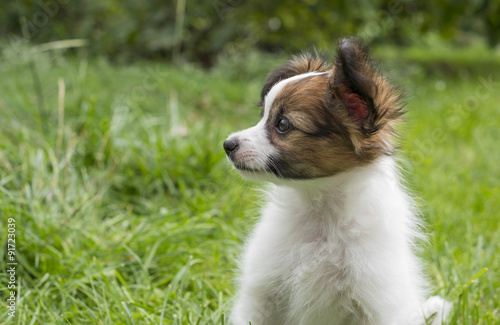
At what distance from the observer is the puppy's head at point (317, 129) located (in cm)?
247

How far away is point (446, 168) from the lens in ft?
19.7

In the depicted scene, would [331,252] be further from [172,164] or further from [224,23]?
[224,23]

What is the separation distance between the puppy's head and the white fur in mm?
17

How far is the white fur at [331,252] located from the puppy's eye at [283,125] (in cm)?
9

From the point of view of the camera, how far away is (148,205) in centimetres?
453

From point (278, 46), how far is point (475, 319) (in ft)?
26.1

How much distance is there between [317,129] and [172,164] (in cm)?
265

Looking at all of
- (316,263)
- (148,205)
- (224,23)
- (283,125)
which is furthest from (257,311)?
(224,23)

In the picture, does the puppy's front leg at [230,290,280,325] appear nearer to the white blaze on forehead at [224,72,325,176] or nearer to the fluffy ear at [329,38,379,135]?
the white blaze on forehead at [224,72,325,176]

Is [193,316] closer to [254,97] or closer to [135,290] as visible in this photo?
[135,290]

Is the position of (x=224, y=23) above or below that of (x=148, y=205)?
above

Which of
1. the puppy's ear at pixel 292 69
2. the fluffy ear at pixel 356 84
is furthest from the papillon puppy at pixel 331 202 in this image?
the puppy's ear at pixel 292 69

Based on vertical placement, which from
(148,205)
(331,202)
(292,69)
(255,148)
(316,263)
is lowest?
(148,205)

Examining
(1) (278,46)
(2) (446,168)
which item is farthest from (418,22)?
(2) (446,168)
